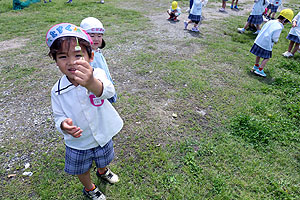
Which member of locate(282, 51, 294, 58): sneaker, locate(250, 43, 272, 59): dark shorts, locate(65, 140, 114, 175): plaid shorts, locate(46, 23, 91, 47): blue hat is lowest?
locate(65, 140, 114, 175): plaid shorts

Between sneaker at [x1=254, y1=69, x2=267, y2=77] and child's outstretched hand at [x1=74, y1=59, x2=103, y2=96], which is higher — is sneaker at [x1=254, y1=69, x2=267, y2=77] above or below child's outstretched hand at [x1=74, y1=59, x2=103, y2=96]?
below

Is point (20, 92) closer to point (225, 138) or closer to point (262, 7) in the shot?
point (225, 138)

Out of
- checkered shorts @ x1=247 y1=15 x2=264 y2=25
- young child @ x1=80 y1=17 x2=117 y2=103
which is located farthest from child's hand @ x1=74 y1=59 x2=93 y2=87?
checkered shorts @ x1=247 y1=15 x2=264 y2=25

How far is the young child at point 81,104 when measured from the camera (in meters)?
1.42

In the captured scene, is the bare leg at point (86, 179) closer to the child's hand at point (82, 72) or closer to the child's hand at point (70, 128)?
the child's hand at point (70, 128)

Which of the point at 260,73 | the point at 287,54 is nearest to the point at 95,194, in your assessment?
the point at 260,73

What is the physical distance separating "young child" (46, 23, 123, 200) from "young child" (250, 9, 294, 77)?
4.50 metres

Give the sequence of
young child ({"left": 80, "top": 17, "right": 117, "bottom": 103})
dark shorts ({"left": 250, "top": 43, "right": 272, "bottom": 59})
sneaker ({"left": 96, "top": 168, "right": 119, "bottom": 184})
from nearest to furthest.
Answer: sneaker ({"left": 96, "top": 168, "right": 119, "bottom": 184}), young child ({"left": 80, "top": 17, "right": 117, "bottom": 103}), dark shorts ({"left": 250, "top": 43, "right": 272, "bottom": 59})

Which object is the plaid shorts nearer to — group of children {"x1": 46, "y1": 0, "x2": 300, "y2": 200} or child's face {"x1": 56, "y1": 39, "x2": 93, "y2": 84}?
group of children {"x1": 46, "y1": 0, "x2": 300, "y2": 200}

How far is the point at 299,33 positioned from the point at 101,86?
6934mm

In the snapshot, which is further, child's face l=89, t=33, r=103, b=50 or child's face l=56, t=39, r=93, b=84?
child's face l=89, t=33, r=103, b=50

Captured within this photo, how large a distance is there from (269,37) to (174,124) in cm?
345

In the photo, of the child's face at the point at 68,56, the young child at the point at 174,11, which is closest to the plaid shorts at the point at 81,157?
the child's face at the point at 68,56

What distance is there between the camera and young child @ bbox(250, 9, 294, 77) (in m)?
4.75
